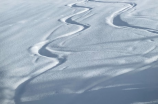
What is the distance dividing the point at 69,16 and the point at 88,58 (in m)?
1.25

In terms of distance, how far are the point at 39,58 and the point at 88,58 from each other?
1.03ft

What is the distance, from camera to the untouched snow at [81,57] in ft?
3.99

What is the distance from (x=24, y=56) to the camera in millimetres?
1735

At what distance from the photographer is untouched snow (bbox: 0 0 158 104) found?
1.22 meters

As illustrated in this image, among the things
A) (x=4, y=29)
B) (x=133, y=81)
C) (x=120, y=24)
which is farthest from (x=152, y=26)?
(x=4, y=29)

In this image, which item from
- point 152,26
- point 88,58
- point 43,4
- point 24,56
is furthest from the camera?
point 43,4

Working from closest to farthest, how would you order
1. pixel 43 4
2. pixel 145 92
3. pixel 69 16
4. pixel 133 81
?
pixel 145 92
pixel 133 81
pixel 69 16
pixel 43 4

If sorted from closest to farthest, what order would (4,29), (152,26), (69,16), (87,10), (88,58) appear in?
(88,58) → (152,26) → (4,29) → (69,16) → (87,10)

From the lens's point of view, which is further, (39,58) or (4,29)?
(4,29)

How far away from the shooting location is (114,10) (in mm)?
2895

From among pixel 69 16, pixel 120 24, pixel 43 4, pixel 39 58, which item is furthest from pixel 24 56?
pixel 43 4

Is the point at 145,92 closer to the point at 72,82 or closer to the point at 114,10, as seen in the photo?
the point at 72,82

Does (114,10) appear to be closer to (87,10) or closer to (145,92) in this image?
(87,10)

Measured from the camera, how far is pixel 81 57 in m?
1.64
